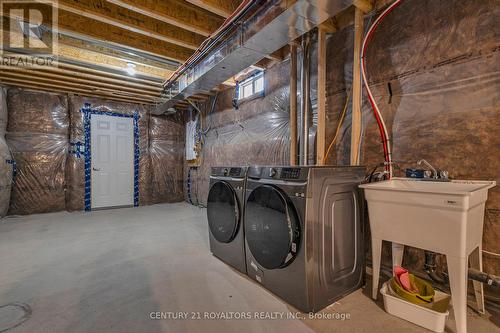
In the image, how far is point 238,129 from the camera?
3.76 meters

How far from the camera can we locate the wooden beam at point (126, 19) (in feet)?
6.86

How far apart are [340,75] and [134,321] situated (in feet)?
8.47

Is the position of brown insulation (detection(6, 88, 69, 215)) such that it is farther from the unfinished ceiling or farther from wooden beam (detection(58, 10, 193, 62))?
wooden beam (detection(58, 10, 193, 62))

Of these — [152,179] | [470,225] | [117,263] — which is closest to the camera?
[470,225]

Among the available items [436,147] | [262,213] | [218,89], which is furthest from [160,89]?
[436,147]

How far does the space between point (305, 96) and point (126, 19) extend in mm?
1994

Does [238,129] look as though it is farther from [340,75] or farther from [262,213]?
[262,213]

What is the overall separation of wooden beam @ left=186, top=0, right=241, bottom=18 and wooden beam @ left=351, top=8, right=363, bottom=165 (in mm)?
1120

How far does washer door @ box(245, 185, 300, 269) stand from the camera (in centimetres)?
142

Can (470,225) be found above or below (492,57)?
below

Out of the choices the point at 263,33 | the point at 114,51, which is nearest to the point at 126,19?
the point at 114,51

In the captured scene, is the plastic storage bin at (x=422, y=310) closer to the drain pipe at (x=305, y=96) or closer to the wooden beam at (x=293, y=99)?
the drain pipe at (x=305, y=96)

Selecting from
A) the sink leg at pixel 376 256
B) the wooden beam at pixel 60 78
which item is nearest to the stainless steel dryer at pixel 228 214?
the sink leg at pixel 376 256

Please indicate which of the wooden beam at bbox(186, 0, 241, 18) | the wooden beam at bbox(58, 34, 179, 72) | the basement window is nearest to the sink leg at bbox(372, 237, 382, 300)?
the wooden beam at bbox(186, 0, 241, 18)
